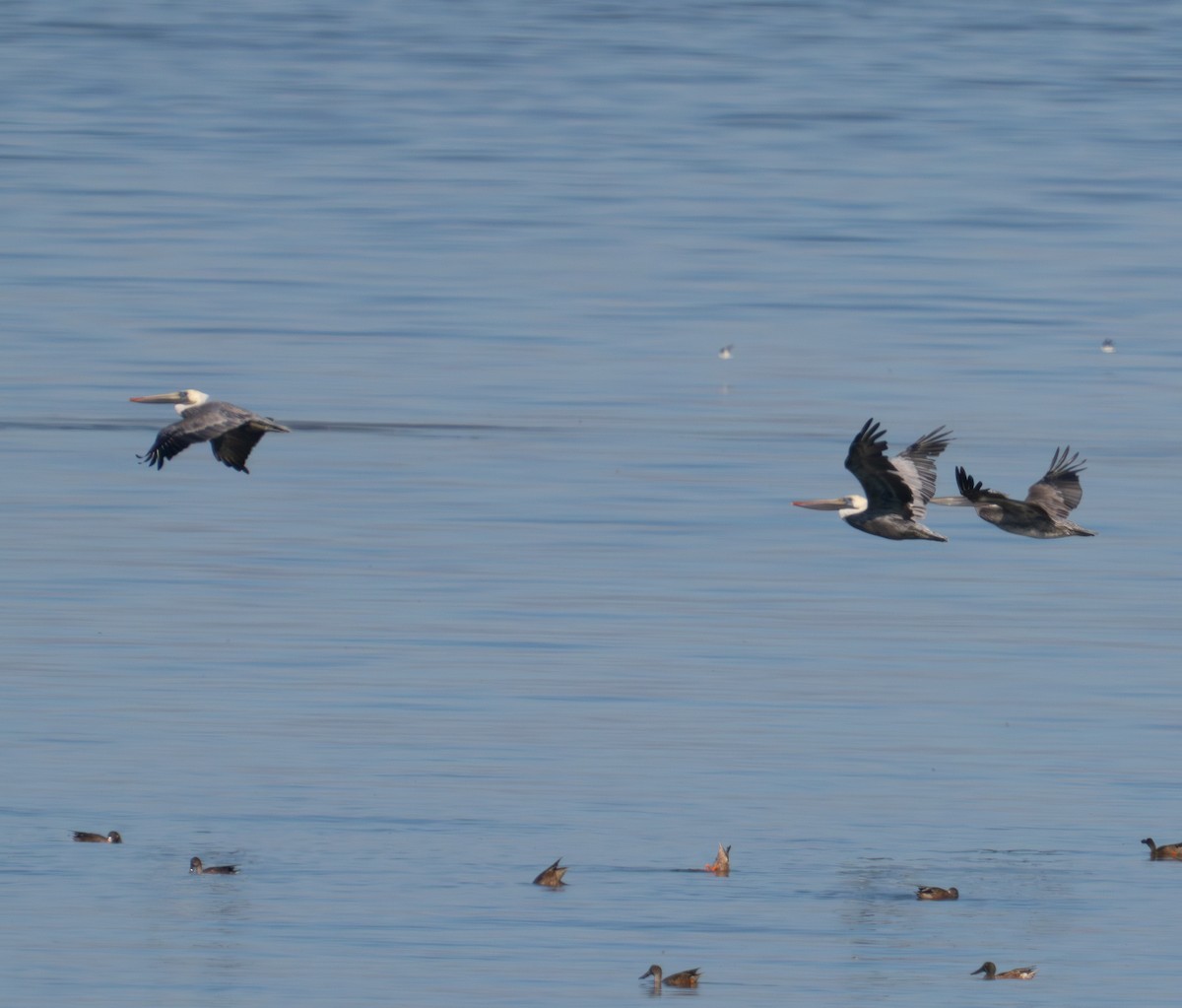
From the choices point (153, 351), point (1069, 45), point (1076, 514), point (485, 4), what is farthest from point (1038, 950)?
point (485, 4)

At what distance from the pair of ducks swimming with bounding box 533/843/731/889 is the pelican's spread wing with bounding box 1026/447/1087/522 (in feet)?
10.4

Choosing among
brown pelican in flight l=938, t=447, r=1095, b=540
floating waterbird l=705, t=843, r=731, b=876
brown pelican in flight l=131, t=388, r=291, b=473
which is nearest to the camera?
brown pelican in flight l=131, t=388, r=291, b=473

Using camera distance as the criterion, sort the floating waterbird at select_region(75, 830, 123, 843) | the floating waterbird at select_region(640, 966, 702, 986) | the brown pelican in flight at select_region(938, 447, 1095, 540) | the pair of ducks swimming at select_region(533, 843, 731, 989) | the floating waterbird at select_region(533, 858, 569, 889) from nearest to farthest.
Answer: the floating waterbird at select_region(640, 966, 702, 986)
the pair of ducks swimming at select_region(533, 843, 731, 989)
the brown pelican in flight at select_region(938, 447, 1095, 540)
the floating waterbird at select_region(533, 858, 569, 889)
the floating waterbird at select_region(75, 830, 123, 843)

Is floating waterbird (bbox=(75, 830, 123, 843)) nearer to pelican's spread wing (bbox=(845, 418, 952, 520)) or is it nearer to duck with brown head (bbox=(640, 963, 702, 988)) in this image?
duck with brown head (bbox=(640, 963, 702, 988))

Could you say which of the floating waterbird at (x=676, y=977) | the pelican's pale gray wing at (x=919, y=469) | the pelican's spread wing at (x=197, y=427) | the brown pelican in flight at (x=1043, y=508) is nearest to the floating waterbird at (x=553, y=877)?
the floating waterbird at (x=676, y=977)

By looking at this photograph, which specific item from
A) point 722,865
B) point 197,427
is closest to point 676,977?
point 722,865

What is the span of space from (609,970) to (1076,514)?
1672 cm

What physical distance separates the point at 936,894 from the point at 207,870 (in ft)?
15.8

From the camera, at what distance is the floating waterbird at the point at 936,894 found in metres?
22.4

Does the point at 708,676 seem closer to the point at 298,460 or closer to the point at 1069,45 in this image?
the point at 298,460

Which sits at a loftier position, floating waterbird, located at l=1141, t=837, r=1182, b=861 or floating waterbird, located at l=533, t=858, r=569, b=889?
floating waterbird, located at l=1141, t=837, r=1182, b=861

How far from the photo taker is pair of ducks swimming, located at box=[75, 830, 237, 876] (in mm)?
22422

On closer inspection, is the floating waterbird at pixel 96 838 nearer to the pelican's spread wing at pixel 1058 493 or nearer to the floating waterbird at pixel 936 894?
the floating waterbird at pixel 936 894

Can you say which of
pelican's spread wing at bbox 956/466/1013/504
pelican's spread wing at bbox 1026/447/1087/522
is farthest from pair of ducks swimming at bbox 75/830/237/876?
pelican's spread wing at bbox 1026/447/1087/522
